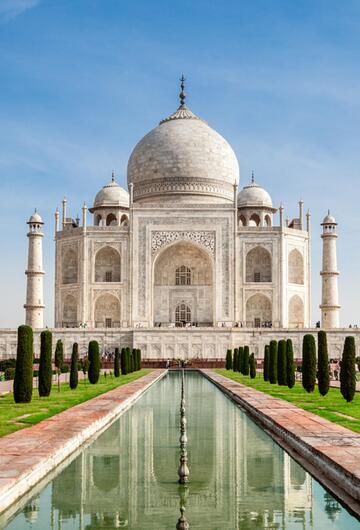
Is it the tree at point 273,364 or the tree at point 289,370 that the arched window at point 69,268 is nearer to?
the tree at point 273,364

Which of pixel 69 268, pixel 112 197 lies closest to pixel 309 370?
pixel 69 268

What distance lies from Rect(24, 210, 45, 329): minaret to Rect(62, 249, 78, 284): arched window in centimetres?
128

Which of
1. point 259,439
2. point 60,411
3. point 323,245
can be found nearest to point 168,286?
point 323,245

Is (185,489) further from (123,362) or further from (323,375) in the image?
(123,362)

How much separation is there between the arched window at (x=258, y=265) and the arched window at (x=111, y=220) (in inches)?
233

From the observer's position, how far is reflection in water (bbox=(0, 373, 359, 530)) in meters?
4.00

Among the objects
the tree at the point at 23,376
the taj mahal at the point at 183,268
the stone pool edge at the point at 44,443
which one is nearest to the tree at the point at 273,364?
the stone pool edge at the point at 44,443

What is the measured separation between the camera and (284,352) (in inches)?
567

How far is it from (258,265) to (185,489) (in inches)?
938

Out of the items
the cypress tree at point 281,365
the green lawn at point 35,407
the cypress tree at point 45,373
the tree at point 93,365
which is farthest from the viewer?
the tree at point 93,365

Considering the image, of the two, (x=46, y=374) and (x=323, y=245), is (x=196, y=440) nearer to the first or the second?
(x=46, y=374)

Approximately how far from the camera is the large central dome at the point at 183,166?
1158 inches

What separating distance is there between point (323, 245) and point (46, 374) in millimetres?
18848

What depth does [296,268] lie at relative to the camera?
94.3 ft
